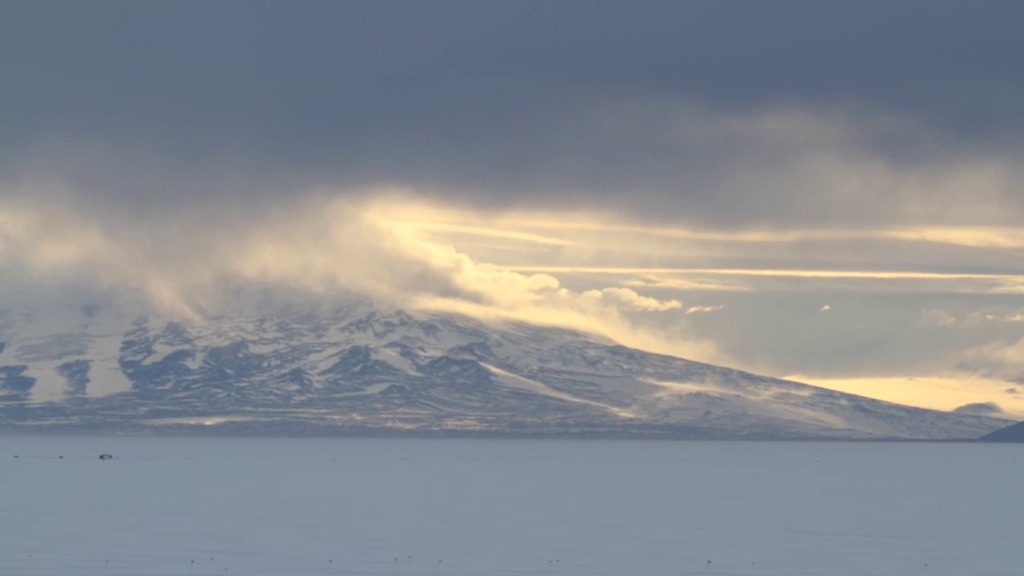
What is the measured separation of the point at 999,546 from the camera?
127 metres

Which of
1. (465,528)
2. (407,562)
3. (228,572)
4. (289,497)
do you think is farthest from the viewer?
(289,497)

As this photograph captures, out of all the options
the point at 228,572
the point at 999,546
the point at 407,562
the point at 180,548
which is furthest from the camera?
the point at 999,546

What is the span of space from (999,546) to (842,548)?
13.1 meters

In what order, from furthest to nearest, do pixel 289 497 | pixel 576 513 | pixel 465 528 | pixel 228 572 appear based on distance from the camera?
pixel 289 497
pixel 576 513
pixel 465 528
pixel 228 572

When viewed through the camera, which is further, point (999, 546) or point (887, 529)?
point (887, 529)

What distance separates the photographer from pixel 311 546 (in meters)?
119

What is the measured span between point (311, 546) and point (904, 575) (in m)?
41.0

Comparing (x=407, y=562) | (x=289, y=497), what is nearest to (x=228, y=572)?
(x=407, y=562)

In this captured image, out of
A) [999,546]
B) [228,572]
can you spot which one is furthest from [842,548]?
→ [228,572]

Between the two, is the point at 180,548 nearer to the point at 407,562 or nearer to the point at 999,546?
the point at 407,562

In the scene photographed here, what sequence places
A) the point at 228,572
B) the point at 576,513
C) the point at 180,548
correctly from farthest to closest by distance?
1. the point at 576,513
2. the point at 180,548
3. the point at 228,572

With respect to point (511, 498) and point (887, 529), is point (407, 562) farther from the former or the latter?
point (511, 498)

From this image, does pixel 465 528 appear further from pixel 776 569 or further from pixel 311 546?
pixel 776 569

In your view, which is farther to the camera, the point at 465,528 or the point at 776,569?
the point at 465,528
